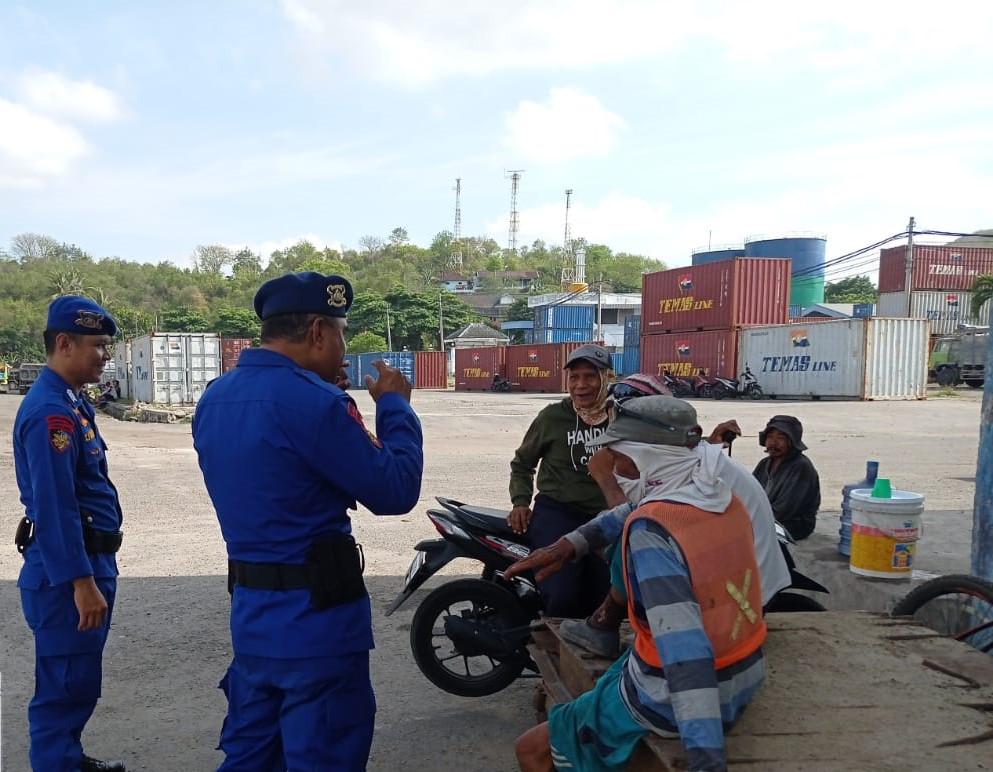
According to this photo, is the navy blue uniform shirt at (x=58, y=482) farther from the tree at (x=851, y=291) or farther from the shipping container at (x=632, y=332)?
the tree at (x=851, y=291)

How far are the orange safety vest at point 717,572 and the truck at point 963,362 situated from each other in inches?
1195

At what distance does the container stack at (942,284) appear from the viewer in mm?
45312

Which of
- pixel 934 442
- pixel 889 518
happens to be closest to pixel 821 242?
pixel 934 442

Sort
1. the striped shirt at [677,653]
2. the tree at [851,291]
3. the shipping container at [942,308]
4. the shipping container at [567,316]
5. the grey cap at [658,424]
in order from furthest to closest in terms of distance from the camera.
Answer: the tree at [851,291] < the shipping container at [567,316] < the shipping container at [942,308] < the grey cap at [658,424] < the striped shirt at [677,653]

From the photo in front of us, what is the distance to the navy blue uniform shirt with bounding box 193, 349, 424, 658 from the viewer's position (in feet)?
6.28

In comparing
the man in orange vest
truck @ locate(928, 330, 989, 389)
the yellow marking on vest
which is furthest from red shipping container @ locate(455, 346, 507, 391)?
the yellow marking on vest

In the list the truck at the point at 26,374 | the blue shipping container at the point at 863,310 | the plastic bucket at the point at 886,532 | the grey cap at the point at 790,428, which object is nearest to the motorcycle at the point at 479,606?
the plastic bucket at the point at 886,532

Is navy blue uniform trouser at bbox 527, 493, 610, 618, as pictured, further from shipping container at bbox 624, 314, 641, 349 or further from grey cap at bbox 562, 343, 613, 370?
shipping container at bbox 624, 314, 641, 349

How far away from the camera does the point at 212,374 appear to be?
2289cm

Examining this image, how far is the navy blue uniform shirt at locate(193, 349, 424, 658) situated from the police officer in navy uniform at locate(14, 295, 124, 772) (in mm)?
823

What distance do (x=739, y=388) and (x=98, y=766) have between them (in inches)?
1029

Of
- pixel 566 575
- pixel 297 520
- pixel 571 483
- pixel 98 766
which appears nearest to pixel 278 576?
pixel 297 520

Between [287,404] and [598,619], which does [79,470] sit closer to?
[287,404]

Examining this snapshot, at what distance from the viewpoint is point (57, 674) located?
261 cm
